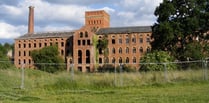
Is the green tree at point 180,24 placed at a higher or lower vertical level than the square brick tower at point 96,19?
lower

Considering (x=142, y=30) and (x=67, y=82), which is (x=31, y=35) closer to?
(x=142, y=30)

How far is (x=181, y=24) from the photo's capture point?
191ft

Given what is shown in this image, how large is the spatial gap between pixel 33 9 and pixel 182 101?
126289 millimetres

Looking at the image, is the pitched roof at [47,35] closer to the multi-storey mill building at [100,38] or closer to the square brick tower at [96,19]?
the multi-storey mill building at [100,38]

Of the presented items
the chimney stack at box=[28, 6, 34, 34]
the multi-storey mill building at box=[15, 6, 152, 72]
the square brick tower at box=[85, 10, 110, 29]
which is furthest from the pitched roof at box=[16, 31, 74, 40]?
the square brick tower at box=[85, 10, 110, 29]

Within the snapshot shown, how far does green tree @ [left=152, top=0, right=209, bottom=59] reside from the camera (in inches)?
2256

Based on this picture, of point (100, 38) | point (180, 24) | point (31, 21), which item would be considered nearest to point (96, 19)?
point (100, 38)

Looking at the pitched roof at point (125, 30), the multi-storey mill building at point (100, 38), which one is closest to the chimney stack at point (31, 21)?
the multi-storey mill building at point (100, 38)

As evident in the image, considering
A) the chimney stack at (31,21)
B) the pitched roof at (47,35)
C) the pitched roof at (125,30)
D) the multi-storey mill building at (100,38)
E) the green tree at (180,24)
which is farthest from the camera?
the chimney stack at (31,21)

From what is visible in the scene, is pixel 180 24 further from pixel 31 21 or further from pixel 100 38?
pixel 31 21

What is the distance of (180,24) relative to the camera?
191ft

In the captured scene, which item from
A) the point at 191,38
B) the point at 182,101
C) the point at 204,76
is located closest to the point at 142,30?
the point at 191,38

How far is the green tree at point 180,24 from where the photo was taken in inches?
2256

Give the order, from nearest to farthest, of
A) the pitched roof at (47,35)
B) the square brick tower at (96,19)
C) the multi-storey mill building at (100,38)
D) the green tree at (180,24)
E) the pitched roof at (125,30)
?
1. the green tree at (180,24)
2. the multi-storey mill building at (100,38)
3. the pitched roof at (125,30)
4. the pitched roof at (47,35)
5. the square brick tower at (96,19)
